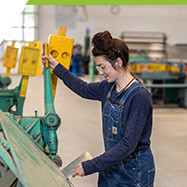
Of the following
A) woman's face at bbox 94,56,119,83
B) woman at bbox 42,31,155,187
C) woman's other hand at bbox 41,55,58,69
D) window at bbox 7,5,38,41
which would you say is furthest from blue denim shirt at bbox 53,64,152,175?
window at bbox 7,5,38,41

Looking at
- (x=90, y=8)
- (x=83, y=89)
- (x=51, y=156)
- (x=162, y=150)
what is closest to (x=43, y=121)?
(x=51, y=156)

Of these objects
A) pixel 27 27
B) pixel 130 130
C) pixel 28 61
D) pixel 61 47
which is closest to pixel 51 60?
pixel 61 47

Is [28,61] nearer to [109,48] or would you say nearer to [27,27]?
[109,48]

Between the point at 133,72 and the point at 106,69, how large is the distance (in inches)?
195

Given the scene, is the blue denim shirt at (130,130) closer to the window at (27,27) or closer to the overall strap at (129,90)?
the overall strap at (129,90)

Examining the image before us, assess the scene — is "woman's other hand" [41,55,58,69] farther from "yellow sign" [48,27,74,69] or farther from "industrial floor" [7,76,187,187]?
"industrial floor" [7,76,187,187]

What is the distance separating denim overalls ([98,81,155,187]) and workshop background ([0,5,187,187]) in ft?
3.81

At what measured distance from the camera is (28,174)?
0.95 metres

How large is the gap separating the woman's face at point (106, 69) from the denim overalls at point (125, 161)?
10cm

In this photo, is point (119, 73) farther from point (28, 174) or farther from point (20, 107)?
point (20, 107)

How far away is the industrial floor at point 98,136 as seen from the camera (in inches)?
120

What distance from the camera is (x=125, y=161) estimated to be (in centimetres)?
164

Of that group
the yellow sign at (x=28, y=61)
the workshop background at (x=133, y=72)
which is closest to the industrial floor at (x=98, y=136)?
the workshop background at (x=133, y=72)

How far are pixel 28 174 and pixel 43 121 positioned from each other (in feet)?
3.70
